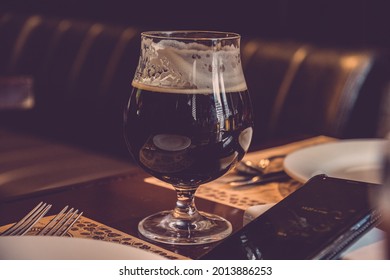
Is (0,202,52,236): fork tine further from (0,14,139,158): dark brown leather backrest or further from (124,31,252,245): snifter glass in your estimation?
(0,14,139,158): dark brown leather backrest

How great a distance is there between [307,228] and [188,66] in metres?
0.18

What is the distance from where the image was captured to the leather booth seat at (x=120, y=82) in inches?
61.9

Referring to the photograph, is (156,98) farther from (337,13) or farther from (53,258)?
(337,13)

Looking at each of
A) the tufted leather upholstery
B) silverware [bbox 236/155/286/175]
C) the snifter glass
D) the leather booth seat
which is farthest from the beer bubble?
the tufted leather upholstery

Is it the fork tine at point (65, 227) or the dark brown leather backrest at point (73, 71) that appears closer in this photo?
the fork tine at point (65, 227)

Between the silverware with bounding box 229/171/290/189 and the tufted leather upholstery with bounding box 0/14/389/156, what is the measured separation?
76cm

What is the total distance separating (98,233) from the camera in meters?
0.61

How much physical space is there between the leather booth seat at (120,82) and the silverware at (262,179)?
1.83ft

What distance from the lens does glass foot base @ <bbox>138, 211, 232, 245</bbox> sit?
1.91ft

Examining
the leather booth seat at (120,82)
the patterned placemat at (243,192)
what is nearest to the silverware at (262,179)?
the patterned placemat at (243,192)

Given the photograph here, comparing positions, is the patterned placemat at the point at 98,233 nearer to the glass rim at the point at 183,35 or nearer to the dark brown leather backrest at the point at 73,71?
the glass rim at the point at 183,35

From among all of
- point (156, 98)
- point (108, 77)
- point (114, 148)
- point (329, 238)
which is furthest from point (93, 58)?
point (329, 238)

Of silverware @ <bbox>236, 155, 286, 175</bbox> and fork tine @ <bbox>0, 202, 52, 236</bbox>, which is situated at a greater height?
fork tine @ <bbox>0, 202, 52, 236</bbox>

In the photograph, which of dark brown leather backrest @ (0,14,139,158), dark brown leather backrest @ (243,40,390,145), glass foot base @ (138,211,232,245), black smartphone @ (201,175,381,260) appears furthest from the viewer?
dark brown leather backrest @ (0,14,139,158)
